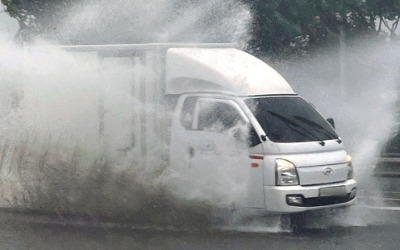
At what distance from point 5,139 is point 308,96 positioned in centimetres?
1483

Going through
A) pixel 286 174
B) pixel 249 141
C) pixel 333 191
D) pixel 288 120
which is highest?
pixel 288 120

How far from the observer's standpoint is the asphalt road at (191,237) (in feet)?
33.1

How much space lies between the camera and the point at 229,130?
11.2m

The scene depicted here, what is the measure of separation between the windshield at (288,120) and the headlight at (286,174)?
1.20ft

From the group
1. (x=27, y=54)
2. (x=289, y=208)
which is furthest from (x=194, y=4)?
(x=289, y=208)

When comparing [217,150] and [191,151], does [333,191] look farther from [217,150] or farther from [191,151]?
[191,151]

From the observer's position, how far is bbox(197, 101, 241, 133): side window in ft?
36.8

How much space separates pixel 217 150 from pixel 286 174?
96 centimetres

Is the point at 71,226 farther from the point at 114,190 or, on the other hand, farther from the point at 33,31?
the point at 33,31

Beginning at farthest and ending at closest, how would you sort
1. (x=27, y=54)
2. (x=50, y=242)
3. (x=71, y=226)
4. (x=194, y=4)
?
1. (x=194, y=4)
2. (x=27, y=54)
3. (x=71, y=226)
4. (x=50, y=242)

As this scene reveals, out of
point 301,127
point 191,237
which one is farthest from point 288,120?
point 191,237

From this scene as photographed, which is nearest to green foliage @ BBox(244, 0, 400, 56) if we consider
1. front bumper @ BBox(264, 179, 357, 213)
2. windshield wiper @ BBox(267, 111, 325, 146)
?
windshield wiper @ BBox(267, 111, 325, 146)

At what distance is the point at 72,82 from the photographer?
12.9 meters

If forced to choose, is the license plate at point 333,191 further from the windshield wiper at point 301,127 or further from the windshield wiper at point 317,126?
the windshield wiper at point 317,126
